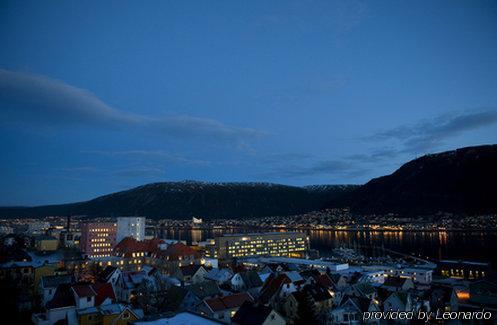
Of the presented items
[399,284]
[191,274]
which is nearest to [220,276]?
[191,274]

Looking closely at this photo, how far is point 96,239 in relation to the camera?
63.6m

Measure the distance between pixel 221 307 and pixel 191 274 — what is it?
13.2 metres

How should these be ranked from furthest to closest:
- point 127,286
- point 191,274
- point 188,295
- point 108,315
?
point 191,274
point 127,286
point 188,295
point 108,315

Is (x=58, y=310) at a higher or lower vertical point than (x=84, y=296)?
lower

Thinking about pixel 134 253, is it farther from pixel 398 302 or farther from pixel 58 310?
pixel 398 302

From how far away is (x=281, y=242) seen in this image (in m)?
77.0

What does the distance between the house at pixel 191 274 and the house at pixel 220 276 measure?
0.85 metres

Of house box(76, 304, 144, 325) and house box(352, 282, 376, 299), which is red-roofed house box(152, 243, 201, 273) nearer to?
house box(76, 304, 144, 325)

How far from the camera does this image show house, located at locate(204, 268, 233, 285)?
30214 millimetres

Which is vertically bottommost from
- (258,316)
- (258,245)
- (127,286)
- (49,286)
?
(258,245)

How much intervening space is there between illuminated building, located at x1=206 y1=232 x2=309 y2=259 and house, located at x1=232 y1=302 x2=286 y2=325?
152ft

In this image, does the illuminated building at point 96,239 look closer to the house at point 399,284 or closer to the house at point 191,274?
the house at point 191,274

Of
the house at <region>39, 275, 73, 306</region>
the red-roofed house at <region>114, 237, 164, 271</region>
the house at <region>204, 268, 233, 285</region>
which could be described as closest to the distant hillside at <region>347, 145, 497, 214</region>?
the red-roofed house at <region>114, 237, 164, 271</region>

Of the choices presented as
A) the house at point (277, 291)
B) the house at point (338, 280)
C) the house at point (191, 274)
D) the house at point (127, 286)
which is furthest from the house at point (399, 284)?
the house at point (127, 286)
